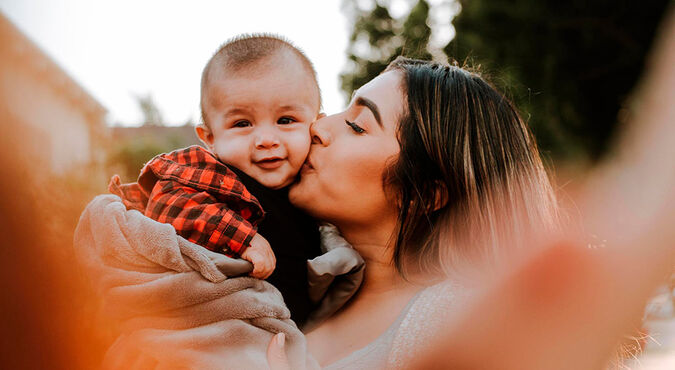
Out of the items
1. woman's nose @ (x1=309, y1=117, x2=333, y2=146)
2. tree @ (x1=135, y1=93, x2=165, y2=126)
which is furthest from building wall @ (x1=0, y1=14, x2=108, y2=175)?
tree @ (x1=135, y1=93, x2=165, y2=126)

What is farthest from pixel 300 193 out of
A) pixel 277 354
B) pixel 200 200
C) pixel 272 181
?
pixel 277 354

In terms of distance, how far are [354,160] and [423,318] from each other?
670mm

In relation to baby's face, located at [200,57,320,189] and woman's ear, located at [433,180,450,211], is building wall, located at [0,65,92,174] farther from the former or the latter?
woman's ear, located at [433,180,450,211]

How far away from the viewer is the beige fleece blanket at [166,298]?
135cm

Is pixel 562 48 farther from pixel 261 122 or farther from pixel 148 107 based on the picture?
pixel 148 107

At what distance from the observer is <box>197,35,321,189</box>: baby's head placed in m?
1.96

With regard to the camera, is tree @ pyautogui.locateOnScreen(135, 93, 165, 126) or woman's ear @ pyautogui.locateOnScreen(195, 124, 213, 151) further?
tree @ pyautogui.locateOnScreen(135, 93, 165, 126)

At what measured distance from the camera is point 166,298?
4.50 ft

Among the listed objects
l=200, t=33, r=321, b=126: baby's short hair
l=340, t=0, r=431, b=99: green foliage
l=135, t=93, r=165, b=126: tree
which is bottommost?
l=135, t=93, r=165, b=126: tree

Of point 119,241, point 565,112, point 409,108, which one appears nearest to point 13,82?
point 119,241

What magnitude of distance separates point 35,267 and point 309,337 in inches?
44.6

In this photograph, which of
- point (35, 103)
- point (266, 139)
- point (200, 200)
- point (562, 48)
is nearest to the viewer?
point (35, 103)

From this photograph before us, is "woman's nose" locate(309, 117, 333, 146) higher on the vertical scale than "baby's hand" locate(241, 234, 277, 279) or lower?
higher

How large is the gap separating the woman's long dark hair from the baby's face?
1.35 ft
